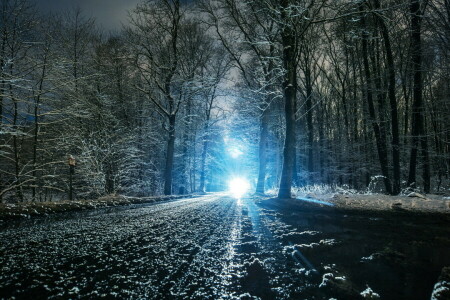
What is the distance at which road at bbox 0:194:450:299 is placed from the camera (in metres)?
1.04

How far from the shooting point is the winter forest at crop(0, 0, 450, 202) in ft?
25.7

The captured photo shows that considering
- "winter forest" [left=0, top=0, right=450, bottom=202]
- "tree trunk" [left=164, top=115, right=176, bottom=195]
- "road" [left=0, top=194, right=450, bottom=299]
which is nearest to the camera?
"road" [left=0, top=194, right=450, bottom=299]

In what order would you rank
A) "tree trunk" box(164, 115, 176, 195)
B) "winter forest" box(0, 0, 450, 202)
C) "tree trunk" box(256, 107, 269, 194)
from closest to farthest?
"winter forest" box(0, 0, 450, 202)
"tree trunk" box(164, 115, 176, 195)
"tree trunk" box(256, 107, 269, 194)

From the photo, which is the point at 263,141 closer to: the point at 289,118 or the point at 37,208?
the point at 289,118

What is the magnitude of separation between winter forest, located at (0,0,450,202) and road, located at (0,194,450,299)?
15.1ft

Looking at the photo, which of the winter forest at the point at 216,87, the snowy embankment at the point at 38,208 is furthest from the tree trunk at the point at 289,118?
the snowy embankment at the point at 38,208

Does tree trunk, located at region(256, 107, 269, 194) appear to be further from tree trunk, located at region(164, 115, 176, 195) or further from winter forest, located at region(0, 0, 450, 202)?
tree trunk, located at region(164, 115, 176, 195)

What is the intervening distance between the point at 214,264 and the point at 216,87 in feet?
52.3

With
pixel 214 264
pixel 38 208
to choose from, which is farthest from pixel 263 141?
pixel 214 264

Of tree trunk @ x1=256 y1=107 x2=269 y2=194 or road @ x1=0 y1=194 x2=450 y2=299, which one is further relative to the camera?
tree trunk @ x1=256 y1=107 x2=269 y2=194

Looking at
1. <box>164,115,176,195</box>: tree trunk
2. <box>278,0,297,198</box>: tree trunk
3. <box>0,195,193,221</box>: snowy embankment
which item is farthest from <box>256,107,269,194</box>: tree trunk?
<box>0,195,193,221</box>: snowy embankment

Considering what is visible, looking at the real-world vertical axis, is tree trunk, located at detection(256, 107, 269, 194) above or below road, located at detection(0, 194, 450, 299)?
above

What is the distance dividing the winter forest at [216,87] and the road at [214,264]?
4588 millimetres

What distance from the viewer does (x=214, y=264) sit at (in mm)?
1451
